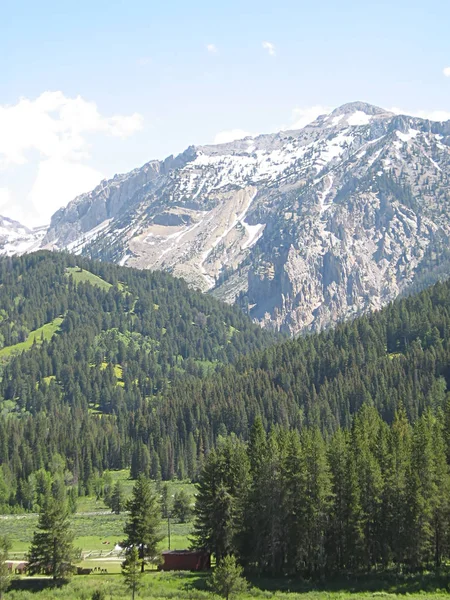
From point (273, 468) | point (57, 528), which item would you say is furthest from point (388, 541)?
point (57, 528)

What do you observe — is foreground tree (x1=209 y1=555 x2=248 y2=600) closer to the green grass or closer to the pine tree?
the green grass

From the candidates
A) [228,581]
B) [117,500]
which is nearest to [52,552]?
[228,581]

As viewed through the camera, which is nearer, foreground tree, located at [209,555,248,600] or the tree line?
foreground tree, located at [209,555,248,600]

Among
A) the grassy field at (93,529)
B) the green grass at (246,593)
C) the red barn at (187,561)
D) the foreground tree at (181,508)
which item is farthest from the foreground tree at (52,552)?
the foreground tree at (181,508)

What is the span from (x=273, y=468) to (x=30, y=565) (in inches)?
1095

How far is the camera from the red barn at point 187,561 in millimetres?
80000

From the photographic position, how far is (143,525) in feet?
255

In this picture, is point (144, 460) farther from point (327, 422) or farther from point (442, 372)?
point (442, 372)

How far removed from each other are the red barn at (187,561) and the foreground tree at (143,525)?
2179 mm

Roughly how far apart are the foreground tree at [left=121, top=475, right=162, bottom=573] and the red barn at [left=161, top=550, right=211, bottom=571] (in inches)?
85.8

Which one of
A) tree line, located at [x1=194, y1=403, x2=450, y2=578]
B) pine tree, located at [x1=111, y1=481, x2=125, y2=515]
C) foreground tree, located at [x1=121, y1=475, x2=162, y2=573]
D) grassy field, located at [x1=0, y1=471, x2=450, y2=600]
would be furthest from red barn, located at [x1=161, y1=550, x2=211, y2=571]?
pine tree, located at [x1=111, y1=481, x2=125, y2=515]

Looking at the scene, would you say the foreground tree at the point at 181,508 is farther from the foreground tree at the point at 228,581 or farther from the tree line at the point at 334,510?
the foreground tree at the point at 228,581

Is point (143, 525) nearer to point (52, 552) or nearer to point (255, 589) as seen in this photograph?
point (52, 552)

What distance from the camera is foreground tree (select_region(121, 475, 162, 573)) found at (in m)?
77.8
